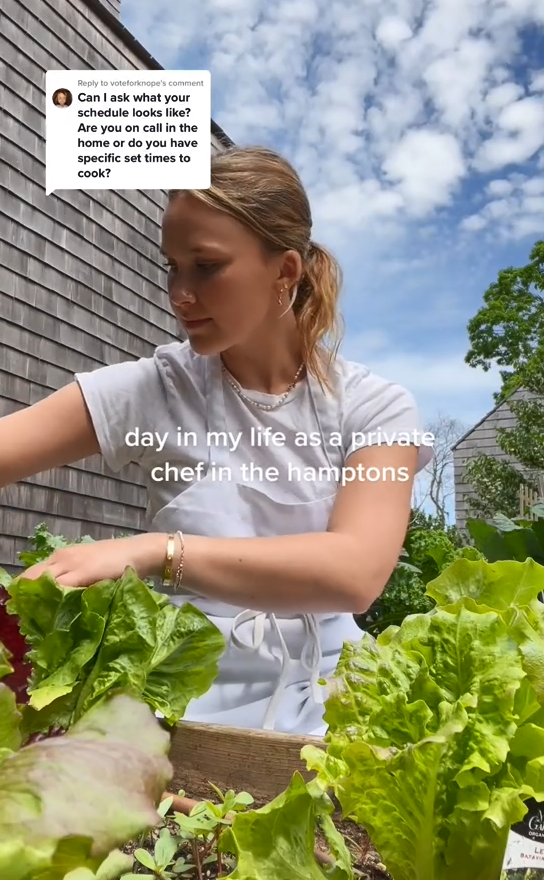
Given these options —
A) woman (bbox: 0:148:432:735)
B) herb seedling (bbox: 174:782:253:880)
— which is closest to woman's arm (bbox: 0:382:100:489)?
woman (bbox: 0:148:432:735)

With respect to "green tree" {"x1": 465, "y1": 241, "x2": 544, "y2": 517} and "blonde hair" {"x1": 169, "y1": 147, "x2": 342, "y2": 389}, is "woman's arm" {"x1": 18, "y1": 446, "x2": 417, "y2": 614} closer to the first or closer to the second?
"blonde hair" {"x1": 169, "y1": 147, "x2": 342, "y2": 389}

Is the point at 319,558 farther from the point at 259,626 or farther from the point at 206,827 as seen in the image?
the point at 206,827

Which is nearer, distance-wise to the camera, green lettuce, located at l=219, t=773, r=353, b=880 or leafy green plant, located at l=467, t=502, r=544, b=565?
green lettuce, located at l=219, t=773, r=353, b=880

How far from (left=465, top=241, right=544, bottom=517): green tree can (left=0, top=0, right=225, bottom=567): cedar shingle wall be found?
104 centimetres

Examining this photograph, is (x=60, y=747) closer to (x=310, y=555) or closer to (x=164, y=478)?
(x=310, y=555)

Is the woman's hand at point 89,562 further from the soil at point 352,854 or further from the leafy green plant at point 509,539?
the leafy green plant at point 509,539

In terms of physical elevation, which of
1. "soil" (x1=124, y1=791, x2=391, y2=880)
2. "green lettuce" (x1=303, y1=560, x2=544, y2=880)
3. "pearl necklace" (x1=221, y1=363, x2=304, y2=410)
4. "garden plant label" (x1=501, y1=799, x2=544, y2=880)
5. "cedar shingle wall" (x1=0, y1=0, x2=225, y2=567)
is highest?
"cedar shingle wall" (x1=0, y1=0, x2=225, y2=567)

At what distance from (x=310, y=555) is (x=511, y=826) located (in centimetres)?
51

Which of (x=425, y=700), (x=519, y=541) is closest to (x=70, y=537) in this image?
(x=519, y=541)

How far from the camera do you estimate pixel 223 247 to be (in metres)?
0.91

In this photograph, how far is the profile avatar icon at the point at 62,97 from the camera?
137 cm

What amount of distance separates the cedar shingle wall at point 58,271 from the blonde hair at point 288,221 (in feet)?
3.72

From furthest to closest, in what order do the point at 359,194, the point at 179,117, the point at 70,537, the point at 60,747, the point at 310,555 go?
1. the point at 70,537
2. the point at 359,194
3. the point at 179,117
4. the point at 310,555
5. the point at 60,747

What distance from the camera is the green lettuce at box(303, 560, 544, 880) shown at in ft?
0.74
